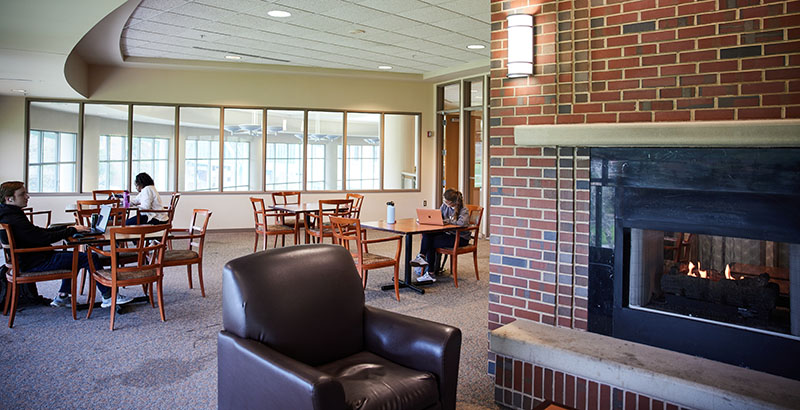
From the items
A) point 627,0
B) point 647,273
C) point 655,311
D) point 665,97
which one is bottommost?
point 655,311

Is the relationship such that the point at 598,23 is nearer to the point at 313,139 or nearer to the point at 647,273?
the point at 647,273

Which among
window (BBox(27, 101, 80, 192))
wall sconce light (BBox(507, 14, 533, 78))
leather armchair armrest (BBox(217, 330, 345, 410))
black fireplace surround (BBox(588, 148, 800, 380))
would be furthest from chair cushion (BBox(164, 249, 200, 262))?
window (BBox(27, 101, 80, 192))

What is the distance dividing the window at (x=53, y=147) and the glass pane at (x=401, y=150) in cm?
576

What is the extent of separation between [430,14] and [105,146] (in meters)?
6.76

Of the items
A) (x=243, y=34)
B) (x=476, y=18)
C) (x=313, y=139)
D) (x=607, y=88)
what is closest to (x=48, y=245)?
(x=243, y=34)

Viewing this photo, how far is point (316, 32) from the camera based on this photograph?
7.34m

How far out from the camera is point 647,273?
2945 millimetres

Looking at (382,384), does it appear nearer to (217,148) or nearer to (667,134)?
(667,134)

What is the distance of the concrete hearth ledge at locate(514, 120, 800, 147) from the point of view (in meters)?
2.36

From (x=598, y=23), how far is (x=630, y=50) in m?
0.24

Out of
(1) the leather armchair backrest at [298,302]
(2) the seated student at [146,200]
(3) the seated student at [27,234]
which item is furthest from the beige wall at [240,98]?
(1) the leather armchair backrest at [298,302]

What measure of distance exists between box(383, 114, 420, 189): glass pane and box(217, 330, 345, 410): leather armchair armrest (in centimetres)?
915

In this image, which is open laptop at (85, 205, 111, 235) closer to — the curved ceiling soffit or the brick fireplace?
the curved ceiling soffit

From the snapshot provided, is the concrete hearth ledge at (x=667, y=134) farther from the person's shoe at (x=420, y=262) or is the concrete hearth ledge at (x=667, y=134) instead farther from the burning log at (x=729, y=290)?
the person's shoe at (x=420, y=262)
